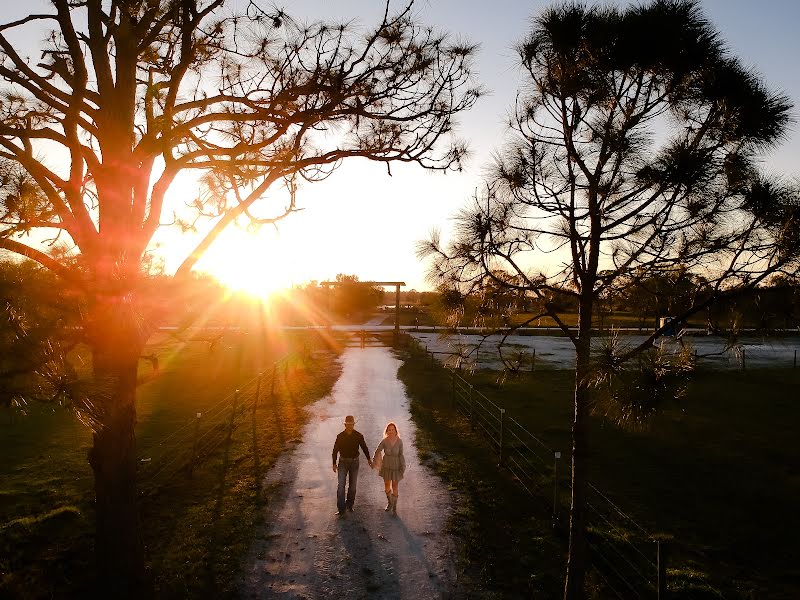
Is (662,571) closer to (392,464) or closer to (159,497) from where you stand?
(392,464)

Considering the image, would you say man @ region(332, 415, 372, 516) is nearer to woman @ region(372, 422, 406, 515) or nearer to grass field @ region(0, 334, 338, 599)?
woman @ region(372, 422, 406, 515)

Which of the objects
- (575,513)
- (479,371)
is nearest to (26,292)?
(575,513)

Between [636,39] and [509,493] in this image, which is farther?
[509,493]

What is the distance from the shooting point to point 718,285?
14.3 ft

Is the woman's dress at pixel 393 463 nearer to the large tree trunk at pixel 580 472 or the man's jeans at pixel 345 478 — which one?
the man's jeans at pixel 345 478

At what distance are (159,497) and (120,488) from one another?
313 cm

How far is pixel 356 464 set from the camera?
791 centimetres

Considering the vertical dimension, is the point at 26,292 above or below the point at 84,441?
above

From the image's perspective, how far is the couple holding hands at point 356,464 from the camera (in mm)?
7773

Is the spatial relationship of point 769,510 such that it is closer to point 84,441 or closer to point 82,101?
point 82,101

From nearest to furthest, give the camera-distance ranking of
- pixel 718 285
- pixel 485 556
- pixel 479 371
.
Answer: pixel 718 285 < pixel 485 556 < pixel 479 371

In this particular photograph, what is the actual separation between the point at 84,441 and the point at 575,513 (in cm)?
1141

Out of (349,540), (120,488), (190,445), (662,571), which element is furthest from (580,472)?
(190,445)

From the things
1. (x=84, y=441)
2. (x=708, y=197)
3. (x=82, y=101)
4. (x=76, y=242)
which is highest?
(x=82, y=101)
